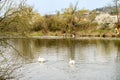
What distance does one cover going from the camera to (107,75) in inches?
755

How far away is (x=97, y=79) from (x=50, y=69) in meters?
4.22

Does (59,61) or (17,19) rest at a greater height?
(17,19)

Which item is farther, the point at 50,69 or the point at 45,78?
the point at 50,69

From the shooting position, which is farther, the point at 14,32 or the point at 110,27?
the point at 110,27

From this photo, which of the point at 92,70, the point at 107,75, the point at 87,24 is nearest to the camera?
the point at 107,75

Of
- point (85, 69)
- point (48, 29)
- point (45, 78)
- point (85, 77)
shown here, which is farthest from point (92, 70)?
point (48, 29)

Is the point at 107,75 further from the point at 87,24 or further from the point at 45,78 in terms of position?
the point at 87,24

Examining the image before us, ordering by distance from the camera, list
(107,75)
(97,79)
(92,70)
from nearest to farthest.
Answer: (97,79) → (107,75) → (92,70)

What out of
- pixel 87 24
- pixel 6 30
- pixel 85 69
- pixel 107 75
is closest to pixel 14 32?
pixel 6 30

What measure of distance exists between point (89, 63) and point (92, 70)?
3320 mm

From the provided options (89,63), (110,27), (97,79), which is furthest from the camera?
(110,27)

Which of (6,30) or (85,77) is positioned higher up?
(6,30)

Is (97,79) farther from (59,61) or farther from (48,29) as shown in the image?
(48,29)

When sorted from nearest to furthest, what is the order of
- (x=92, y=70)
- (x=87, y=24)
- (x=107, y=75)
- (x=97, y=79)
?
(x=97, y=79)
(x=107, y=75)
(x=92, y=70)
(x=87, y=24)
